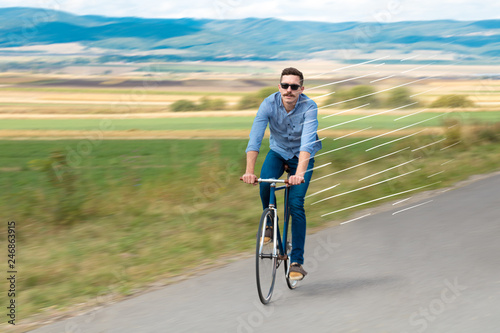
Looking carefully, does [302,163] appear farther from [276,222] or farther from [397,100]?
[397,100]

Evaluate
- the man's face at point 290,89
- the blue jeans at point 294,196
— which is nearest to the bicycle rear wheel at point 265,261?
the blue jeans at point 294,196

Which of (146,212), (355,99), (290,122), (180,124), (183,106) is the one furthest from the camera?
(183,106)

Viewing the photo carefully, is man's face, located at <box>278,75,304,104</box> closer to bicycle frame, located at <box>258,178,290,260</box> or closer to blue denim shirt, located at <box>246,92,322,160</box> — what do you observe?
blue denim shirt, located at <box>246,92,322,160</box>

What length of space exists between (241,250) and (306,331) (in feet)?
10.4

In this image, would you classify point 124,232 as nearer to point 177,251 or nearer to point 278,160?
point 177,251

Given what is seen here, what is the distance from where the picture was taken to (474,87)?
90.8 ft

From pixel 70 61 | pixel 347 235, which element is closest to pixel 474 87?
pixel 347 235

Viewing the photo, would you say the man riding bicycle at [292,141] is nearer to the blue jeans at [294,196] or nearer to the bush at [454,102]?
the blue jeans at [294,196]

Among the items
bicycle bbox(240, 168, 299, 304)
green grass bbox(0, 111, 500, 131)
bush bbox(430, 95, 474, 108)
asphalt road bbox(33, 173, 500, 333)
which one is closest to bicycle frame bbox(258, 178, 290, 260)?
bicycle bbox(240, 168, 299, 304)

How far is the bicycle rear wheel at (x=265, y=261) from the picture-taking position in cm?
543

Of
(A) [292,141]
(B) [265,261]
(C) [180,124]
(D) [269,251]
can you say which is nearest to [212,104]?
(C) [180,124]

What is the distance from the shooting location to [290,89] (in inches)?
227

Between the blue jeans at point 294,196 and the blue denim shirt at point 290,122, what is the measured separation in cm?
21

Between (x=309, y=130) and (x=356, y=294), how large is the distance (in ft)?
4.78
